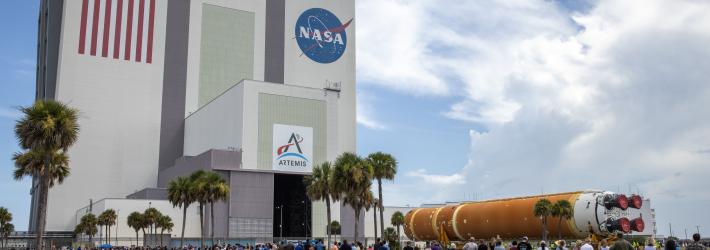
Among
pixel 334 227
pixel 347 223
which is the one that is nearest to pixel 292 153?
pixel 334 227

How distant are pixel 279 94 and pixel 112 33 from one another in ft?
105

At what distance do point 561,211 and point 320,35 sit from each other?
72.5 m

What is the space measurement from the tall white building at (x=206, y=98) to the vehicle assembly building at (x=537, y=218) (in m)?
26.0

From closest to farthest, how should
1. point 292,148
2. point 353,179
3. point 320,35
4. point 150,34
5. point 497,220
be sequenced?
point 353,179 → point 497,220 → point 292,148 → point 150,34 → point 320,35

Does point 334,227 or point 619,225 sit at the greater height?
point 334,227

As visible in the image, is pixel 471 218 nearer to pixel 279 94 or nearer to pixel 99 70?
pixel 279 94

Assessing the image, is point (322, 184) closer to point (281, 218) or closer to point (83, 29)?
point (281, 218)

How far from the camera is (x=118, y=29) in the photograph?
104 m

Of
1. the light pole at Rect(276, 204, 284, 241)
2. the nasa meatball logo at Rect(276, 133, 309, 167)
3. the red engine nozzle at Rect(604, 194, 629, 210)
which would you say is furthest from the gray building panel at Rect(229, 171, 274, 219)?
the red engine nozzle at Rect(604, 194, 629, 210)

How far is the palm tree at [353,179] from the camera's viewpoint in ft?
188

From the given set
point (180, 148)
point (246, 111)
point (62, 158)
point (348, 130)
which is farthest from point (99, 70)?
point (62, 158)

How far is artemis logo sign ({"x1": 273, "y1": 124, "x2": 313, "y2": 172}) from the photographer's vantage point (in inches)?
3589

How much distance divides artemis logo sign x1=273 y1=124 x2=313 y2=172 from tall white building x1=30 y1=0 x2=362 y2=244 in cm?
16

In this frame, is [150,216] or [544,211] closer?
[544,211]
